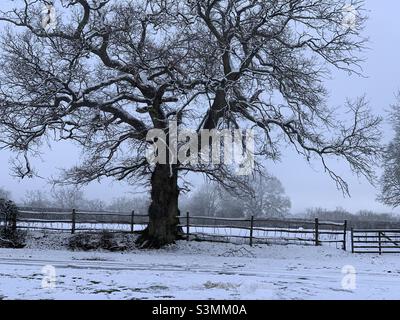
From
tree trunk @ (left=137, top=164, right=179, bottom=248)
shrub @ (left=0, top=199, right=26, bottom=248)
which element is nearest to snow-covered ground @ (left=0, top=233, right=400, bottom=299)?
tree trunk @ (left=137, top=164, right=179, bottom=248)

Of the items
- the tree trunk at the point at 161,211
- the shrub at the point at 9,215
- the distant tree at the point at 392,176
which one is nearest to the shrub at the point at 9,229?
the shrub at the point at 9,215

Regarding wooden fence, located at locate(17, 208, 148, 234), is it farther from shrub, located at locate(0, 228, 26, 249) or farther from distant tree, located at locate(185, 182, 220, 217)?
distant tree, located at locate(185, 182, 220, 217)

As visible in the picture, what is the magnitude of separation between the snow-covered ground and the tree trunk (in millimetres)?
796

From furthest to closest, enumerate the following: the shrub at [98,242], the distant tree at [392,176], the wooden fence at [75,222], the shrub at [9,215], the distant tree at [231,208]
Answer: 1. the distant tree at [231,208]
2. the distant tree at [392,176]
3. the wooden fence at [75,222]
4. the shrub at [9,215]
5. the shrub at [98,242]

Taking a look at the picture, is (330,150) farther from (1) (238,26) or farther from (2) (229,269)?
(2) (229,269)

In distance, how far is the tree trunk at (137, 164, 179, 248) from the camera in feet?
75.2

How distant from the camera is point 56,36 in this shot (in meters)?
20.3

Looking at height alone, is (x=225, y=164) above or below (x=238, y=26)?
below

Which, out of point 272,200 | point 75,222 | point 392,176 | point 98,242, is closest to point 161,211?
point 98,242

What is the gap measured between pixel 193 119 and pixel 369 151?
8.27m

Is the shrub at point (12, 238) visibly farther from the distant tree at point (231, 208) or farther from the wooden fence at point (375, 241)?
the distant tree at point (231, 208)

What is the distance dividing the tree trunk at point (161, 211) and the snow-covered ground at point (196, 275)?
80 cm

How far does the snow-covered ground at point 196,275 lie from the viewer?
33.5ft
